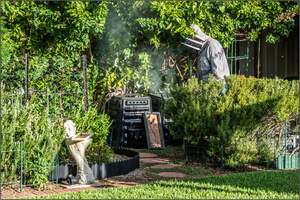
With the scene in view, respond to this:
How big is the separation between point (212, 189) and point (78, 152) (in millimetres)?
1735

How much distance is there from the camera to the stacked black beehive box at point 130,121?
1135 centimetres

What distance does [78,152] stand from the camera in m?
7.21

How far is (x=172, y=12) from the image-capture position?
425 inches

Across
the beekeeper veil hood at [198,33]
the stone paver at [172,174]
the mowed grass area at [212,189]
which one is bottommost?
the mowed grass area at [212,189]

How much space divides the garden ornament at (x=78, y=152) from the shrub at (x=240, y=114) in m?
2.04

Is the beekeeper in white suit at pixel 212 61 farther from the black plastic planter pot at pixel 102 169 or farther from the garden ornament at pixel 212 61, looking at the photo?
the black plastic planter pot at pixel 102 169

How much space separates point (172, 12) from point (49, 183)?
474 centimetres

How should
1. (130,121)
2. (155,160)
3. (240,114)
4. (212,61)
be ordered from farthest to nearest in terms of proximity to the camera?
(130,121), (212,61), (155,160), (240,114)

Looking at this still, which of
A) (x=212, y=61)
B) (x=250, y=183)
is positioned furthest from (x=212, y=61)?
(x=250, y=183)

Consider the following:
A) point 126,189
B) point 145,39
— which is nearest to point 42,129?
point 126,189

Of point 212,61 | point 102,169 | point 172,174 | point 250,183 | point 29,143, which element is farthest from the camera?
point 212,61

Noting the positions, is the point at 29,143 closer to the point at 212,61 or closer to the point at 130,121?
the point at 212,61

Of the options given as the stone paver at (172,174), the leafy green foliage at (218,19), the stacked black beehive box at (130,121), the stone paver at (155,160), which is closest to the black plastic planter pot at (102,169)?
the stone paver at (172,174)

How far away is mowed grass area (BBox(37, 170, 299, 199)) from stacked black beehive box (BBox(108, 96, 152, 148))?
13.0 ft
